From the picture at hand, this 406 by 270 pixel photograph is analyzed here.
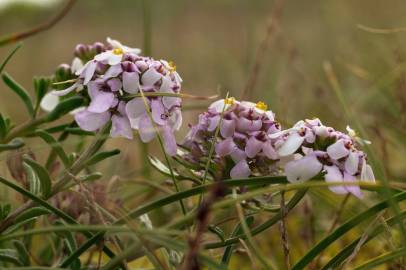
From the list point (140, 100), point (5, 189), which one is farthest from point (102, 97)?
point (5, 189)

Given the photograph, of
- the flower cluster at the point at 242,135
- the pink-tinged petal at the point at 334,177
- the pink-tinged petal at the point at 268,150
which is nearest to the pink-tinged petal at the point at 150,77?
the flower cluster at the point at 242,135

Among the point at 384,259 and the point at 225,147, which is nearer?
the point at 384,259

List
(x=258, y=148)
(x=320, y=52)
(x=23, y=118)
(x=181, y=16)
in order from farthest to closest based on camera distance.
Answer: (x=181, y=16) < (x=320, y=52) < (x=23, y=118) < (x=258, y=148)

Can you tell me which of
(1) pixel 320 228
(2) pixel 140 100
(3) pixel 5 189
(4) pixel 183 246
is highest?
(2) pixel 140 100

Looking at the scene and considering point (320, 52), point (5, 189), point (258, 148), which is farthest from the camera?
point (320, 52)

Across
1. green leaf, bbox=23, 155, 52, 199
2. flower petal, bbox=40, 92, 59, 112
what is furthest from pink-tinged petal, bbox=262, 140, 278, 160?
flower petal, bbox=40, 92, 59, 112

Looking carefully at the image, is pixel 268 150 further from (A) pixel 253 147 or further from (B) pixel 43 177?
(B) pixel 43 177

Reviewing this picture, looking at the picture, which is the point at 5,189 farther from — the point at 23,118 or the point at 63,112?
the point at 23,118

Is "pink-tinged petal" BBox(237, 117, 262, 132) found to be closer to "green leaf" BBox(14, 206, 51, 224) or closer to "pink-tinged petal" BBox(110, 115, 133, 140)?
"pink-tinged petal" BBox(110, 115, 133, 140)

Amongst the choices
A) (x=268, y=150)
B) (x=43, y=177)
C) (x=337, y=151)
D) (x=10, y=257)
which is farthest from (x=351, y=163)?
(x=10, y=257)
